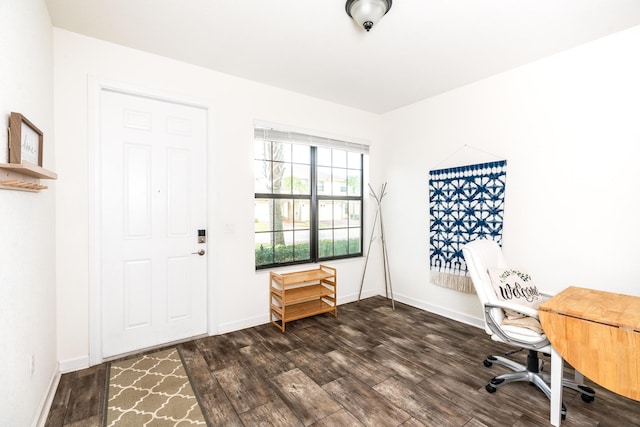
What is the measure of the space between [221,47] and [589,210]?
3.50 m

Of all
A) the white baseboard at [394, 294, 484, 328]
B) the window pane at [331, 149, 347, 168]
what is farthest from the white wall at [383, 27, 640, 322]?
the window pane at [331, 149, 347, 168]

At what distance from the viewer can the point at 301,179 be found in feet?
Answer: 12.2

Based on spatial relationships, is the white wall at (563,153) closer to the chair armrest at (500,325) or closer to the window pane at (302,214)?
the chair armrest at (500,325)

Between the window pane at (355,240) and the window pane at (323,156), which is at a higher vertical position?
the window pane at (323,156)

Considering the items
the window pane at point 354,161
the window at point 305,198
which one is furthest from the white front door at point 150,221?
the window pane at point 354,161

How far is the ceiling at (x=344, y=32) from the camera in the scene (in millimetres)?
2020

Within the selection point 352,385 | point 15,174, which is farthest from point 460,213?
point 15,174

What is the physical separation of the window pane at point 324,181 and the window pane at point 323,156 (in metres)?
0.08

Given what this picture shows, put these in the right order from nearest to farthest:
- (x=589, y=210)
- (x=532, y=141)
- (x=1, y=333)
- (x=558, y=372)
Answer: (x=1, y=333) < (x=558, y=372) < (x=589, y=210) < (x=532, y=141)

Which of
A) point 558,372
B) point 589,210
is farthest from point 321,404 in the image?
point 589,210

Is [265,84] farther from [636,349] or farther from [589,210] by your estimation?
[636,349]

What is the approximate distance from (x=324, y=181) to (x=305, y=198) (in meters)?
0.39

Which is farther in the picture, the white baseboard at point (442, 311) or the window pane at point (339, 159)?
the window pane at point (339, 159)

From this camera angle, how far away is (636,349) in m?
1.48
